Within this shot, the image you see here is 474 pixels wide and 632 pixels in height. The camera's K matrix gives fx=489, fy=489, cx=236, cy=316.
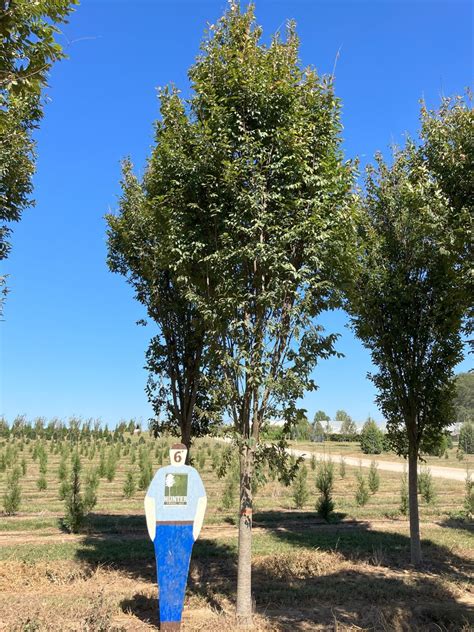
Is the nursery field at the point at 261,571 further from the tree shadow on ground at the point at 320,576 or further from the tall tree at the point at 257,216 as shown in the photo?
the tall tree at the point at 257,216

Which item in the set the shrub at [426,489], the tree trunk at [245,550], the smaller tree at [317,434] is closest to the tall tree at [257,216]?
the tree trunk at [245,550]

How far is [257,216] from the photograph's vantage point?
6820 mm

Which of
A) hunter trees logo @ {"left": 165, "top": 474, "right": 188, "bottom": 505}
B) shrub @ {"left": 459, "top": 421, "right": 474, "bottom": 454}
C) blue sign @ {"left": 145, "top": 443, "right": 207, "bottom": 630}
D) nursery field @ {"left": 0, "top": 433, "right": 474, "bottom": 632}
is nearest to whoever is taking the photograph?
blue sign @ {"left": 145, "top": 443, "right": 207, "bottom": 630}

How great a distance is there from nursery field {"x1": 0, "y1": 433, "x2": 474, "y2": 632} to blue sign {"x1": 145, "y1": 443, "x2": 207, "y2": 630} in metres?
0.74

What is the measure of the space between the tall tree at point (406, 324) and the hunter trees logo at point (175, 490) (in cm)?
593

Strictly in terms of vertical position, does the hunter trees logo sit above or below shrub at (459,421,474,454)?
above

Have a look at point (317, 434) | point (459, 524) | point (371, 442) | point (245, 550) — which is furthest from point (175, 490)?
point (317, 434)

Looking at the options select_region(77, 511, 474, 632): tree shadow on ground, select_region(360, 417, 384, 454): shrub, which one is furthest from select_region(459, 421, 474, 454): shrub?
select_region(77, 511, 474, 632): tree shadow on ground

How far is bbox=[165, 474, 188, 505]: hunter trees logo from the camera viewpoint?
6.37 meters

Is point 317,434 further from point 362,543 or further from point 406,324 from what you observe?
point 406,324

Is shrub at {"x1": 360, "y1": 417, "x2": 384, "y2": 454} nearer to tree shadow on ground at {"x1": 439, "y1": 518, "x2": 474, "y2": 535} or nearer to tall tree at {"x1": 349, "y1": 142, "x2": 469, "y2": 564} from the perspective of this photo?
tree shadow on ground at {"x1": 439, "y1": 518, "x2": 474, "y2": 535}

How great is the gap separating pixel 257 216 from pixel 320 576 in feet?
23.0

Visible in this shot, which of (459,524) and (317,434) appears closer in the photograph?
(459,524)

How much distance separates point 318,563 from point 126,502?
11.3m
